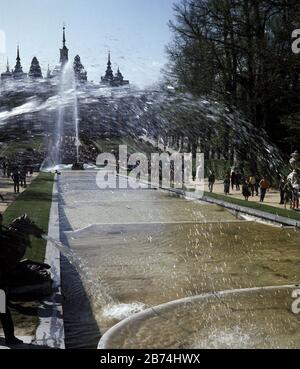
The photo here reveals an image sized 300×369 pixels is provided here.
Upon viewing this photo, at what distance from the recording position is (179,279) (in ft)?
32.5

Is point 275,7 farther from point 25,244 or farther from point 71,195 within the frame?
point 25,244

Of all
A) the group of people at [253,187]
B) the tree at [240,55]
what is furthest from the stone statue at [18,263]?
the tree at [240,55]

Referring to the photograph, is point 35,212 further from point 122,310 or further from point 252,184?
point 252,184

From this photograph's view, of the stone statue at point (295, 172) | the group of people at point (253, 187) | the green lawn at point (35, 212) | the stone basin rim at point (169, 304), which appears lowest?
the stone basin rim at point (169, 304)

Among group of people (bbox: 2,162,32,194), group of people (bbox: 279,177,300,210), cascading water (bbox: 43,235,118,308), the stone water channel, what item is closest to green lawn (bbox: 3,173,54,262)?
cascading water (bbox: 43,235,118,308)

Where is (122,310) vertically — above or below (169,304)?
below

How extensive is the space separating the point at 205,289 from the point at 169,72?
31.2 m

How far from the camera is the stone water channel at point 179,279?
6.82 meters

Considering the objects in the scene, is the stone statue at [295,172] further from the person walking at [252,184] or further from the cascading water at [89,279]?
the cascading water at [89,279]

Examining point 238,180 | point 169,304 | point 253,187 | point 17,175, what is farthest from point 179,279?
point 238,180

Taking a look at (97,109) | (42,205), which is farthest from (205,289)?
(42,205)

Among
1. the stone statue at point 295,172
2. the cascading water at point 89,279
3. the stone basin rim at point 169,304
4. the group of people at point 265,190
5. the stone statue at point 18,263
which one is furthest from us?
the group of people at point 265,190

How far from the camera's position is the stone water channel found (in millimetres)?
6824

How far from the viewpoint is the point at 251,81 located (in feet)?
113
